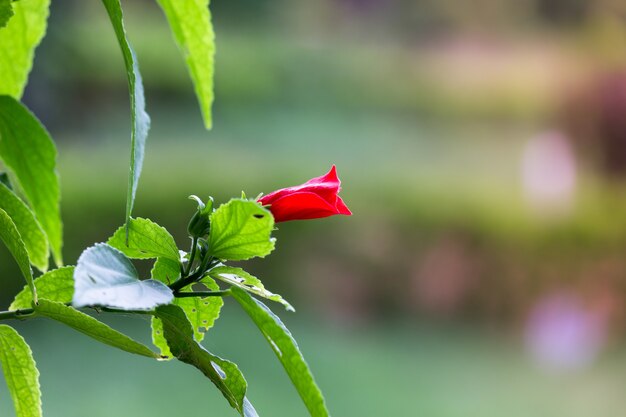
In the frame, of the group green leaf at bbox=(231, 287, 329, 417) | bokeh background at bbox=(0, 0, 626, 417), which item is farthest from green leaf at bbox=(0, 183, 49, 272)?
bokeh background at bbox=(0, 0, 626, 417)

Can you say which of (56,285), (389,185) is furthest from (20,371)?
(389,185)

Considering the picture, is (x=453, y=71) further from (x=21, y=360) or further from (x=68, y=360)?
(x=21, y=360)

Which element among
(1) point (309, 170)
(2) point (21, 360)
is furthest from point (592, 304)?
(2) point (21, 360)

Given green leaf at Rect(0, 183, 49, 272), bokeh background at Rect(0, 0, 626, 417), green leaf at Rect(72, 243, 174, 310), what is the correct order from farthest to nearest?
1. bokeh background at Rect(0, 0, 626, 417)
2. green leaf at Rect(0, 183, 49, 272)
3. green leaf at Rect(72, 243, 174, 310)

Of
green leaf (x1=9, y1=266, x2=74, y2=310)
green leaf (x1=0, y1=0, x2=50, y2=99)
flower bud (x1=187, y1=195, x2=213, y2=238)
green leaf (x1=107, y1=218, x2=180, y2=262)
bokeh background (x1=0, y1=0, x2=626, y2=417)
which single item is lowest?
bokeh background (x1=0, y1=0, x2=626, y2=417)

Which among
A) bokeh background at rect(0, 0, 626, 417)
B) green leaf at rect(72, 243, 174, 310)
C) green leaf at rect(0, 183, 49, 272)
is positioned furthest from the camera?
bokeh background at rect(0, 0, 626, 417)

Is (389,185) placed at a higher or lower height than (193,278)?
lower

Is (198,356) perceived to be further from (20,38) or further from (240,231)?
(20,38)

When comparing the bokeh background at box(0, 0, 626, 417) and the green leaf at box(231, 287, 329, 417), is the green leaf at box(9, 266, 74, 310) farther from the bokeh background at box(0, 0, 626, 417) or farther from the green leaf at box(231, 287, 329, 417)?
the bokeh background at box(0, 0, 626, 417)
